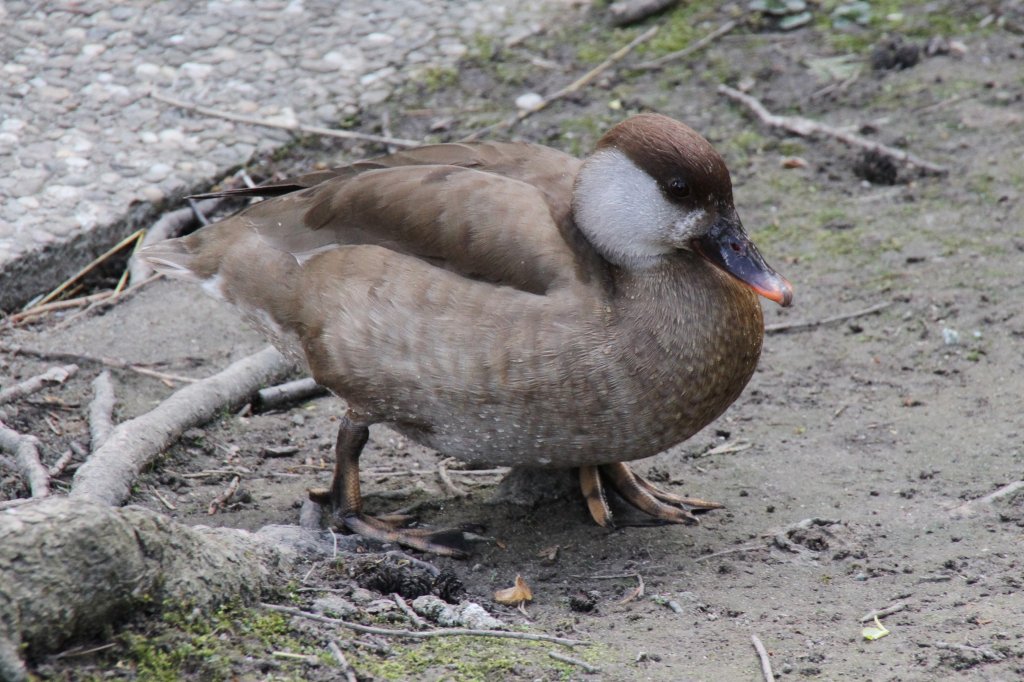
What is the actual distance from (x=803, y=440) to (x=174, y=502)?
7.55 feet

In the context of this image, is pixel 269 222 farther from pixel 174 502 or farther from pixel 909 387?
pixel 909 387

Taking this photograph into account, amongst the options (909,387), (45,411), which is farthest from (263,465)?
(909,387)

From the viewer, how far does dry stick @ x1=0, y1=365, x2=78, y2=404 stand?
14.8 feet

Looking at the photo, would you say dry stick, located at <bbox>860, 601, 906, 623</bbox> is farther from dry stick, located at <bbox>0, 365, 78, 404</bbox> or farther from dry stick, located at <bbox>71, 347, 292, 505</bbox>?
dry stick, located at <bbox>0, 365, 78, 404</bbox>

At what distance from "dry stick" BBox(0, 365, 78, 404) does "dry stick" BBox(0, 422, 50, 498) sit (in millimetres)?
156

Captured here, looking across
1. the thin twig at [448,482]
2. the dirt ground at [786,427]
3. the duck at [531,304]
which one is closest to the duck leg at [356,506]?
the duck at [531,304]

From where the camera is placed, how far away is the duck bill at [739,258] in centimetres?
386

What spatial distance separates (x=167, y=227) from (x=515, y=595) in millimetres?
3023

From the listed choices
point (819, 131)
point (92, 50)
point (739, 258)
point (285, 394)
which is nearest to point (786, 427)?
point (739, 258)

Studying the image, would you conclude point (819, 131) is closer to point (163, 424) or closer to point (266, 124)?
point (266, 124)

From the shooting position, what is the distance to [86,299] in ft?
17.8

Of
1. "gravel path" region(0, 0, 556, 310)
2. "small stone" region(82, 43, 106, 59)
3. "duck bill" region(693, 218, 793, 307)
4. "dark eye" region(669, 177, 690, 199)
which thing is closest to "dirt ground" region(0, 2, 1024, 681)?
"gravel path" region(0, 0, 556, 310)

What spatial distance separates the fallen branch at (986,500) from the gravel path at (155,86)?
391 cm

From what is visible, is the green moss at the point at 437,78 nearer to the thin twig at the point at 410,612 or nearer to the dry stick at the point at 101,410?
the dry stick at the point at 101,410
